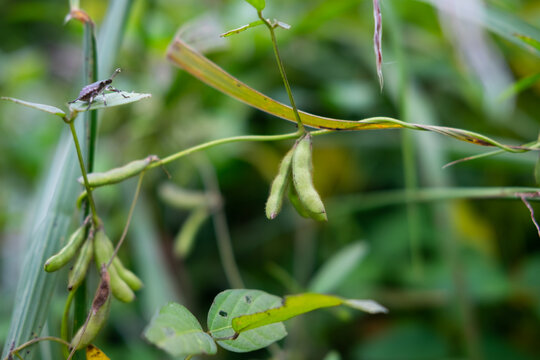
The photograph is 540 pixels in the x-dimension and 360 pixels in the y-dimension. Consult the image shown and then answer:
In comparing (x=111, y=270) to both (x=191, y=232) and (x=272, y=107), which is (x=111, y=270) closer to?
(x=272, y=107)

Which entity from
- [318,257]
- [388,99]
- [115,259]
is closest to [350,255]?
[115,259]

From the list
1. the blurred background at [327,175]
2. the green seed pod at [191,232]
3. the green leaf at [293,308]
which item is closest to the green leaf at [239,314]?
the green leaf at [293,308]

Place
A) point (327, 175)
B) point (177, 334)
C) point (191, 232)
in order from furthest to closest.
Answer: point (327, 175) → point (191, 232) → point (177, 334)

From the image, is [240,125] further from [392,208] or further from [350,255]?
[350,255]

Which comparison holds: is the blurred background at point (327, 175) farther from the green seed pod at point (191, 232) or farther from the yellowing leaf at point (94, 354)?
the yellowing leaf at point (94, 354)

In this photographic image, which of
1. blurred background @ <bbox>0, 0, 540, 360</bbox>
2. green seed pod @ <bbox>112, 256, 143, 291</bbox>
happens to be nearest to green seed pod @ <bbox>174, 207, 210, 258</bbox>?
blurred background @ <bbox>0, 0, 540, 360</bbox>

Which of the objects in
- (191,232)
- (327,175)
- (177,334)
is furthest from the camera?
(327,175)

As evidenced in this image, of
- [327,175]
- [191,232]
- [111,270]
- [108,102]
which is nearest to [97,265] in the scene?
[111,270]

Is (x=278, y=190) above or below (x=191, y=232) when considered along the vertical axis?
above

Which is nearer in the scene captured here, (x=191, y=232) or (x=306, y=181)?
(x=306, y=181)
